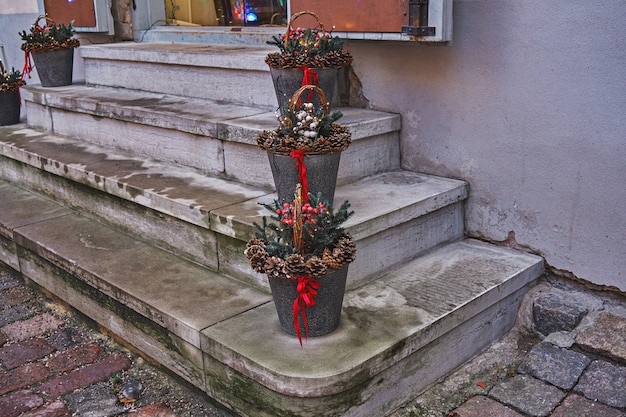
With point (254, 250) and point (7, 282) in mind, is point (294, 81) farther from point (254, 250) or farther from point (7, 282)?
point (7, 282)

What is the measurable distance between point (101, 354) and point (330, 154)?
1.48 meters

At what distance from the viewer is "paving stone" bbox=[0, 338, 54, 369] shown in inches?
122

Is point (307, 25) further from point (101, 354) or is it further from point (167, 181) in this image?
point (101, 354)

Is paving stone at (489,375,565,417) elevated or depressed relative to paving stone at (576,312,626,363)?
depressed

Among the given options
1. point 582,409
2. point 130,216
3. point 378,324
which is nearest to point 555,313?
point 582,409

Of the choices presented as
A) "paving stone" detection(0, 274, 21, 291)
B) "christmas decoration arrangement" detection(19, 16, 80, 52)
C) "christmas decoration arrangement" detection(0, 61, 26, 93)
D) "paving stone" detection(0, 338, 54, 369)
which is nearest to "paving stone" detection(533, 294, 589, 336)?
"paving stone" detection(0, 338, 54, 369)

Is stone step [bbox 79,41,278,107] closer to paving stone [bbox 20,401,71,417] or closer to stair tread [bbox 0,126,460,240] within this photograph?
stair tread [bbox 0,126,460,240]

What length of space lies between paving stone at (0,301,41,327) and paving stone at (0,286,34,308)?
0.20ft

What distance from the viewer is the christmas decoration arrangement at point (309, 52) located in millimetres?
3090

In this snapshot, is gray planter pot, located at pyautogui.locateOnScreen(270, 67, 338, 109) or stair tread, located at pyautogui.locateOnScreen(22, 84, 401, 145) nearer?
gray planter pot, located at pyautogui.locateOnScreen(270, 67, 338, 109)

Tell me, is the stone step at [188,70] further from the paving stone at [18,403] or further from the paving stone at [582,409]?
the paving stone at [582,409]

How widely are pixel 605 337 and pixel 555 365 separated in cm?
26

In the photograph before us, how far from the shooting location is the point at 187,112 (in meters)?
3.85

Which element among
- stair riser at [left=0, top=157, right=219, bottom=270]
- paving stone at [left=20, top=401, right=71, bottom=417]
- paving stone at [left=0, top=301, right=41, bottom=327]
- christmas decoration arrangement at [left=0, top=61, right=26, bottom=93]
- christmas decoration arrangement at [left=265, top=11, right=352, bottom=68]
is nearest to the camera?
paving stone at [left=20, top=401, right=71, bottom=417]
